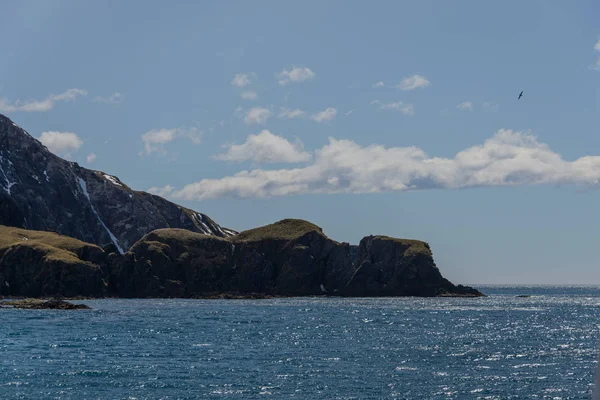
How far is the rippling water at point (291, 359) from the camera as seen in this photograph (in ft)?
213

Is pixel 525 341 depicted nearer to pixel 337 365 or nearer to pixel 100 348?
pixel 337 365

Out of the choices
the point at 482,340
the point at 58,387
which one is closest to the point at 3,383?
the point at 58,387

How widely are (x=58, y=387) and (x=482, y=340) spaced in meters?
61.7

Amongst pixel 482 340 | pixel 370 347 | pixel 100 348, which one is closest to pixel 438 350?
pixel 370 347

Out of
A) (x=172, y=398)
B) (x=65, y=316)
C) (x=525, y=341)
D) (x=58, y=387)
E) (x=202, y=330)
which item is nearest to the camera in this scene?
(x=172, y=398)

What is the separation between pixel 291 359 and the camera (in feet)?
278

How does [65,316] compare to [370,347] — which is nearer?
[370,347]

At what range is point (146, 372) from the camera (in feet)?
244

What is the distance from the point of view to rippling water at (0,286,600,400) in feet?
213

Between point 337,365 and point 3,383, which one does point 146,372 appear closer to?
point 3,383

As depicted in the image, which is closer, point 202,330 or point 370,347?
point 370,347

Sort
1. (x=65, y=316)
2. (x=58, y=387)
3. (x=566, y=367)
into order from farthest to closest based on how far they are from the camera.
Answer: (x=65, y=316), (x=566, y=367), (x=58, y=387)

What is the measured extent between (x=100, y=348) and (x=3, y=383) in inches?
1045

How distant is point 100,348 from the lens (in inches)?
3698
